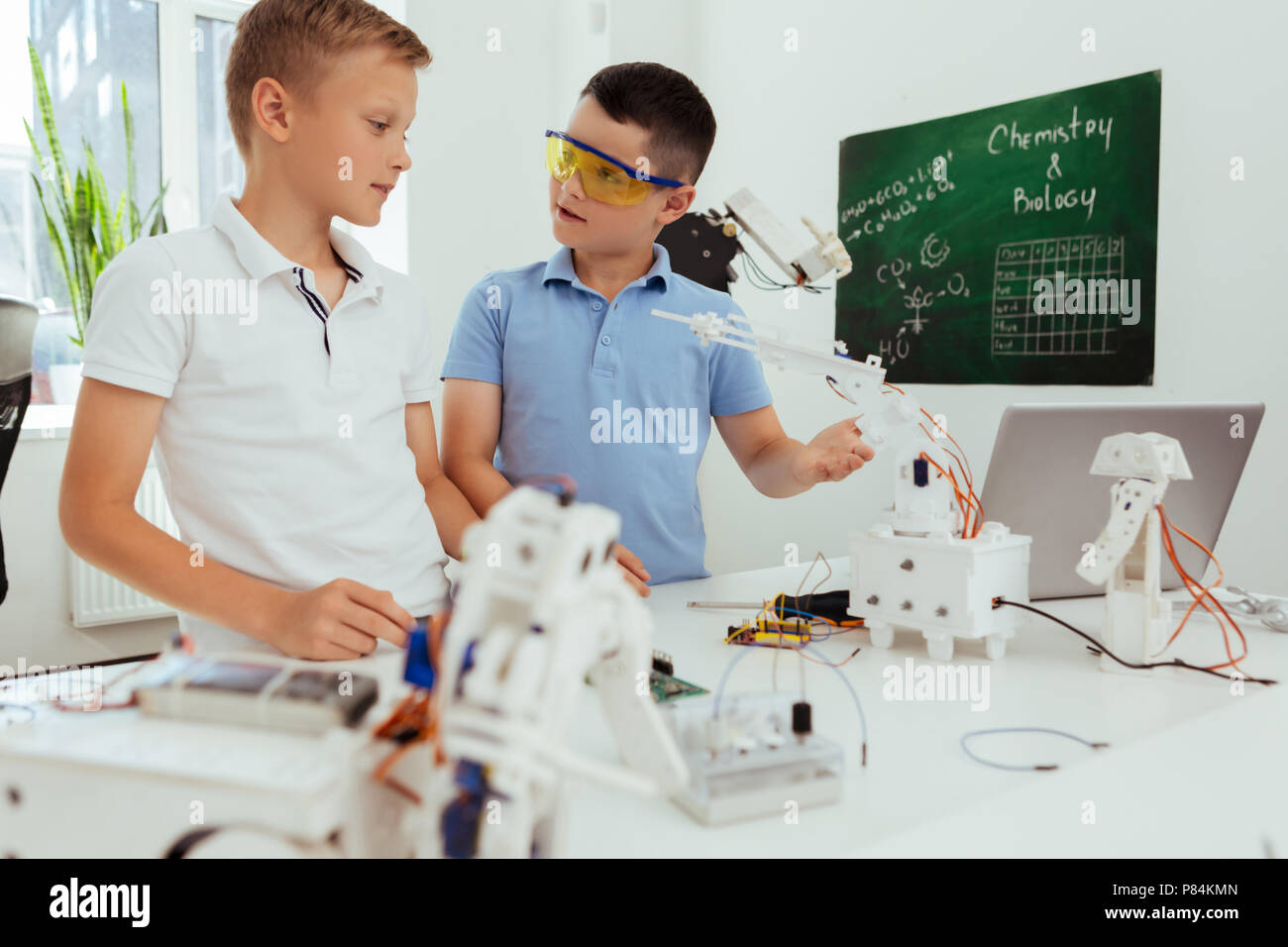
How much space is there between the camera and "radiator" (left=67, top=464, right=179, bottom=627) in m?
3.20

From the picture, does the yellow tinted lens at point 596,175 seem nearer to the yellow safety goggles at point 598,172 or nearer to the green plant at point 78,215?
the yellow safety goggles at point 598,172

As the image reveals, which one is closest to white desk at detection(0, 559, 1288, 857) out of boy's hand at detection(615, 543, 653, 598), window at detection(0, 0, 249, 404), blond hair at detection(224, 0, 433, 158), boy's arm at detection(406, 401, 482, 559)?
boy's hand at detection(615, 543, 653, 598)

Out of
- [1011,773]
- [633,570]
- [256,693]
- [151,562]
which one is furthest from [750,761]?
[151,562]

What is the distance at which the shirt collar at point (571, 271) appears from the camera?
1.72 metres

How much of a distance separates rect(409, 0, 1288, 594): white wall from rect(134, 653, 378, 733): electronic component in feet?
3.66

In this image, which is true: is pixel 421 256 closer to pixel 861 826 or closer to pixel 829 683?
pixel 829 683

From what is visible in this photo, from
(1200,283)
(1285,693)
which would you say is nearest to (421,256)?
(1200,283)

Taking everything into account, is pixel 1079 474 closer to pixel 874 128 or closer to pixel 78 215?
pixel 874 128

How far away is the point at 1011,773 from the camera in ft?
2.65

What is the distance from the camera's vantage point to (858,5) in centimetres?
317

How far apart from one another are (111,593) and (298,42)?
2.70 meters

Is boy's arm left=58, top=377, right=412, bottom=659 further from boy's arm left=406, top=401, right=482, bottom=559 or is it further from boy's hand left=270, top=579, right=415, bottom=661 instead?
boy's arm left=406, top=401, right=482, bottom=559
